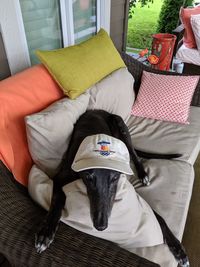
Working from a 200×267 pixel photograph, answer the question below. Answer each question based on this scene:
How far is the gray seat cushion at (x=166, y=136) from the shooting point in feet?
5.10

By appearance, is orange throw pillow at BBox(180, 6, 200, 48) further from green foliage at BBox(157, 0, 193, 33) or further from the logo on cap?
the logo on cap

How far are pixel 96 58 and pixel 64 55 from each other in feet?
0.84

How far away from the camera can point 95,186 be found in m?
0.86

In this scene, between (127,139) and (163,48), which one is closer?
(127,139)

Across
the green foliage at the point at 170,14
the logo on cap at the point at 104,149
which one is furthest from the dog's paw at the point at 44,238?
the green foliage at the point at 170,14

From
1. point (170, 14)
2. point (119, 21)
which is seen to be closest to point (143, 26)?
point (170, 14)

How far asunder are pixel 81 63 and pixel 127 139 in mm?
566

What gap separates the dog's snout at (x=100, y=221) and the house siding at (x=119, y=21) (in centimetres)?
237

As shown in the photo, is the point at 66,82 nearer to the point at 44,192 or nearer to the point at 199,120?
the point at 44,192

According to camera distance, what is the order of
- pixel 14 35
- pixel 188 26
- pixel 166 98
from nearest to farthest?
pixel 14 35, pixel 166 98, pixel 188 26

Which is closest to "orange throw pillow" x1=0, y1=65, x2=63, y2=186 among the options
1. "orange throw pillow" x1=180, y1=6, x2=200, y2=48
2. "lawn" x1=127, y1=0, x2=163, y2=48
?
"orange throw pillow" x1=180, y1=6, x2=200, y2=48

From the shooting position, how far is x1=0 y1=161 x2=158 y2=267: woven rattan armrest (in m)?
0.74

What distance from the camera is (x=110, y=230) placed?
838 mm

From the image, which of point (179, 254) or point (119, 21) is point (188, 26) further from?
point (179, 254)
